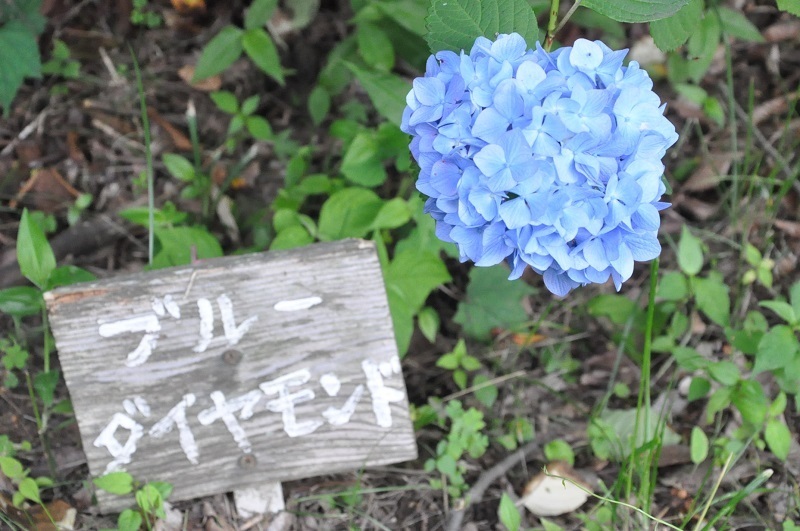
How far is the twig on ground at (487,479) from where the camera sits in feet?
5.79

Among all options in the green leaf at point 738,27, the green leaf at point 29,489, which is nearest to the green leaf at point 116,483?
the green leaf at point 29,489

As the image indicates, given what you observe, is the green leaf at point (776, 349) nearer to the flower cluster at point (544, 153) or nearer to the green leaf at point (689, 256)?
the green leaf at point (689, 256)

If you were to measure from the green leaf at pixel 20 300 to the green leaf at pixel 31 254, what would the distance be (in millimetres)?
91

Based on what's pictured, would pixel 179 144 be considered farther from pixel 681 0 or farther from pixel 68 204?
pixel 681 0

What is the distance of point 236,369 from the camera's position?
1.58 meters

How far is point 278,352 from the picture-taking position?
5.22 ft

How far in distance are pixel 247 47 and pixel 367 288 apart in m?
0.90

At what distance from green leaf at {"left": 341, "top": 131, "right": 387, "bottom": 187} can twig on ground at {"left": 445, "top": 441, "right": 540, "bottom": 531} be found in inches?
31.7

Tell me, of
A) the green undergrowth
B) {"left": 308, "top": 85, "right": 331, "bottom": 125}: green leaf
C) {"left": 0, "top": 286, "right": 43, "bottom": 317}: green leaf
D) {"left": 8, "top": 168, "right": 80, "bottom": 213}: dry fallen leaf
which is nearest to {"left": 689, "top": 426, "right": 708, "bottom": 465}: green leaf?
the green undergrowth

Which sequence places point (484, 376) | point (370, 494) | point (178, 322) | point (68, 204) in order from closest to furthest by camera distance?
1. point (178, 322)
2. point (370, 494)
3. point (484, 376)
4. point (68, 204)

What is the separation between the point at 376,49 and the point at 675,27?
0.82 metres

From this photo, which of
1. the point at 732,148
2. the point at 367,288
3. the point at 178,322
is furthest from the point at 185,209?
the point at 732,148

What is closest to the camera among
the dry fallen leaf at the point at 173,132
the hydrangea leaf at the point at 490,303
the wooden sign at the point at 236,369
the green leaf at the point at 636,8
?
the green leaf at the point at 636,8

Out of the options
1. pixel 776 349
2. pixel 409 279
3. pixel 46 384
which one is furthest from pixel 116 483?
pixel 776 349
